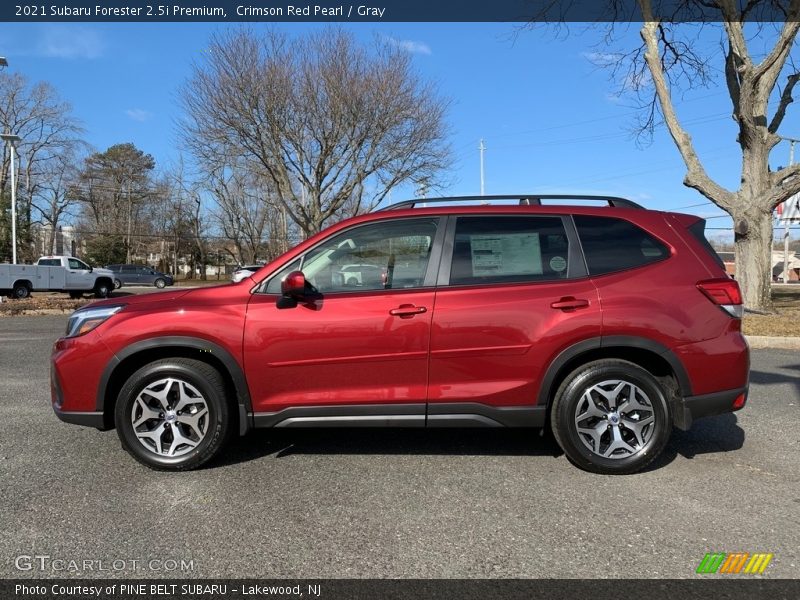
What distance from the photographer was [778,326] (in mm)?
11258

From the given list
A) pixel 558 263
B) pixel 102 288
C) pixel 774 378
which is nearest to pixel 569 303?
pixel 558 263

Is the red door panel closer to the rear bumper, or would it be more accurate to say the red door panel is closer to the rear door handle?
the rear door handle

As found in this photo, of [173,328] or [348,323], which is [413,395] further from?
[173,328]

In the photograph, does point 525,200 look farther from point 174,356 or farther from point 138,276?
point 138,276

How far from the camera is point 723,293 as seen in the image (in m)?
3.73

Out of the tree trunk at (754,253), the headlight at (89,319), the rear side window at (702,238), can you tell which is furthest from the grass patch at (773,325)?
the headlight at (89,319)

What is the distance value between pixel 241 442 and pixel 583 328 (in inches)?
109

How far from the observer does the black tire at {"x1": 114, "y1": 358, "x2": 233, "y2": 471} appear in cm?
366

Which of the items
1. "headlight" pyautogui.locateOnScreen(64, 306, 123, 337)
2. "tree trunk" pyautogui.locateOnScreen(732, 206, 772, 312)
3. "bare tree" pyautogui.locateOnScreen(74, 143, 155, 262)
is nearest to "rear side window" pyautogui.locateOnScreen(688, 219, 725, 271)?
"headlight" pyautogui.locateOnScreen(64, 306, 123, 337)

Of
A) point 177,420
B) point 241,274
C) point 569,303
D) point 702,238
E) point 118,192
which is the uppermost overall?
point 118,192

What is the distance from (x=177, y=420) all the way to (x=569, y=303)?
2753mm

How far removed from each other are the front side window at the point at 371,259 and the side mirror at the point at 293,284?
211 mm

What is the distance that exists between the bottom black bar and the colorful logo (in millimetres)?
73

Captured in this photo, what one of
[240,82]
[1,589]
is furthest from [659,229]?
[240,82]
